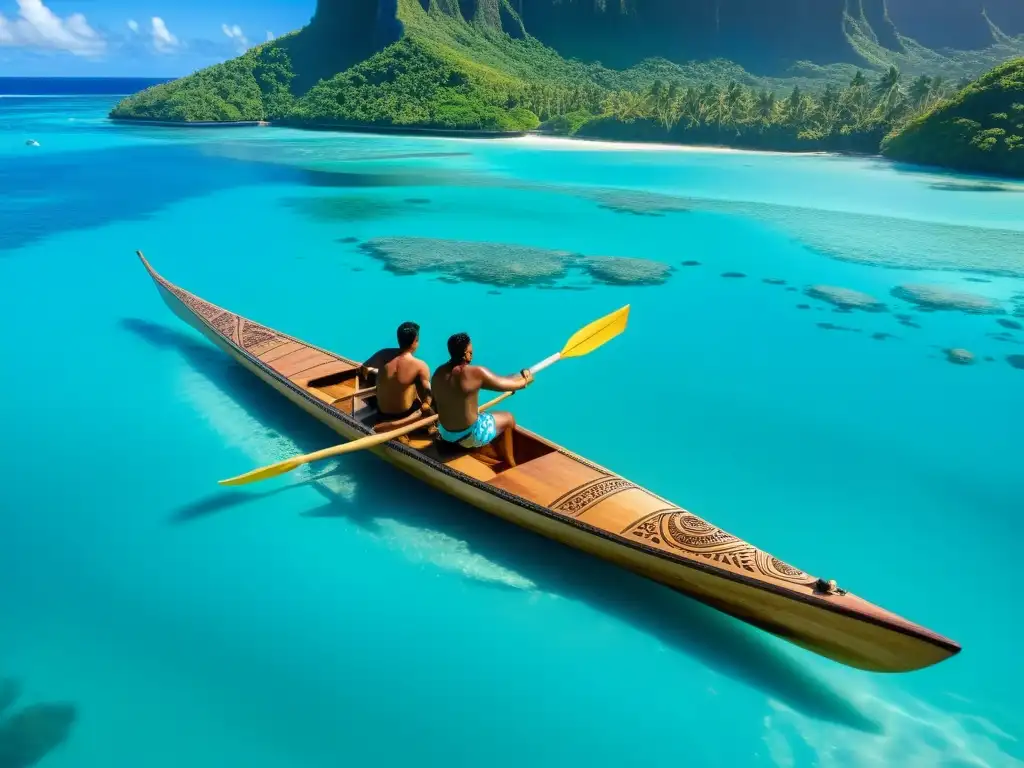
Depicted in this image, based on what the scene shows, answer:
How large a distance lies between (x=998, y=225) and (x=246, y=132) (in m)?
66.5

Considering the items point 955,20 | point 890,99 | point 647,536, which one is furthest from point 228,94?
point 955,20

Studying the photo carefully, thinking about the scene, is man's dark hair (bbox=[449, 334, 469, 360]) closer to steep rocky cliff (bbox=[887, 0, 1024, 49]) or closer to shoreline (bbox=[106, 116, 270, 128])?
shoreline (bbox=[106, 116, 270, 128])

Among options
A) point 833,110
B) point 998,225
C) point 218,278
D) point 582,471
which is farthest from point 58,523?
point 833,110

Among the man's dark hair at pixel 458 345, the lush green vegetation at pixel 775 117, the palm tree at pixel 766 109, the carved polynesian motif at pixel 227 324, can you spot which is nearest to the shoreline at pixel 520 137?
the lush green vegetation at pixel 775 117

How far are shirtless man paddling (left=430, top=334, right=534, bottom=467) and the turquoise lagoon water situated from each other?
940 mm

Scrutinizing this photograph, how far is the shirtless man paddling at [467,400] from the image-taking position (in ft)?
21.3

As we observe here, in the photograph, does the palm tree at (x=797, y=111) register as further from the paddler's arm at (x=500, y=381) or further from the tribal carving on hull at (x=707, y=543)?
the tribal carving on hull at (x=707, y=543)

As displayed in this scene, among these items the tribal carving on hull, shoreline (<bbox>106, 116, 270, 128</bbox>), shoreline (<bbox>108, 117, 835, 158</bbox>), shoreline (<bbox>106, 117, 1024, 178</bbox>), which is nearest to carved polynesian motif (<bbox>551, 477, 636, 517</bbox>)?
the tribal carving on hull

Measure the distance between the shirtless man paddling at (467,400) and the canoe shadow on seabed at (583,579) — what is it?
90 cm

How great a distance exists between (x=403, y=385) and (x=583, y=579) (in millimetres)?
2832

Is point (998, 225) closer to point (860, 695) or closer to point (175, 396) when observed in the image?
point (860, 695)

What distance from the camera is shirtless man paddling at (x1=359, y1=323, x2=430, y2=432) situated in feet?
23.0

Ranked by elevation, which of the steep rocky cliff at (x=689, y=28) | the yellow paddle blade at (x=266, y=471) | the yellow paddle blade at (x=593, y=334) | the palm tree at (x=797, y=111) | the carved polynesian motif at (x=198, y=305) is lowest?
the yellow paddle blade at (x=266, y=471)

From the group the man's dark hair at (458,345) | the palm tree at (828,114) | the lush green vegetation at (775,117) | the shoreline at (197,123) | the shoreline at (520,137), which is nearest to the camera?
the man's dark hair at (458,345)
